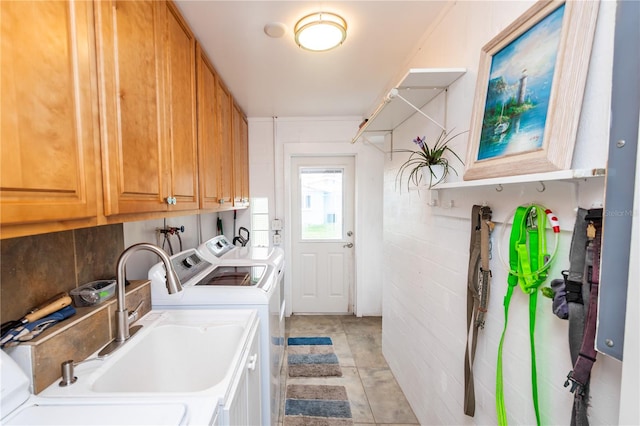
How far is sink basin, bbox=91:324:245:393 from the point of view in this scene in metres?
1.13

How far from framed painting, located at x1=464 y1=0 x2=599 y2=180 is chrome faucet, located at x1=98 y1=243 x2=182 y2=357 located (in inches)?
48.9

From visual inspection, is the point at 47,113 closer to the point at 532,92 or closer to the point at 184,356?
the point at 184,356

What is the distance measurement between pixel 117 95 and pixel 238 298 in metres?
1.05

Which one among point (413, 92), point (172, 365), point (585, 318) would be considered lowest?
point (172, 365)

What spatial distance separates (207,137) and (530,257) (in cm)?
179

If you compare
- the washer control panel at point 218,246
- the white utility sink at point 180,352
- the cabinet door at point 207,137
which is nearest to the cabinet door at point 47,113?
the white utility sink at point 180,352

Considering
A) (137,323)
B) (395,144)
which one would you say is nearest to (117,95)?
(137,323)

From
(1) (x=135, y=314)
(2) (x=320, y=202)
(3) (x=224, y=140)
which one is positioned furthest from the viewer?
(2) (x=320, y=202)

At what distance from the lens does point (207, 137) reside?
1.74 meters

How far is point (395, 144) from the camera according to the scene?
2248 millimetres

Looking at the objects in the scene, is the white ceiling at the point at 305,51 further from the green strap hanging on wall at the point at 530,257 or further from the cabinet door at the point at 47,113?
the green strap hanging on wall at the point at 530,257

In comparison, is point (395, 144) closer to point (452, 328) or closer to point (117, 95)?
point (452, 328)

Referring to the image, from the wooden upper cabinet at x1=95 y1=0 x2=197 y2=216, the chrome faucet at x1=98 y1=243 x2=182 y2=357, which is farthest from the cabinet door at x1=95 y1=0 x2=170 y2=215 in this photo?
the chrome faucet at x1=98 y1=243 x2=182 y2=357

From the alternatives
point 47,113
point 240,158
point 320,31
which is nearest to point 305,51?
point 320,31
